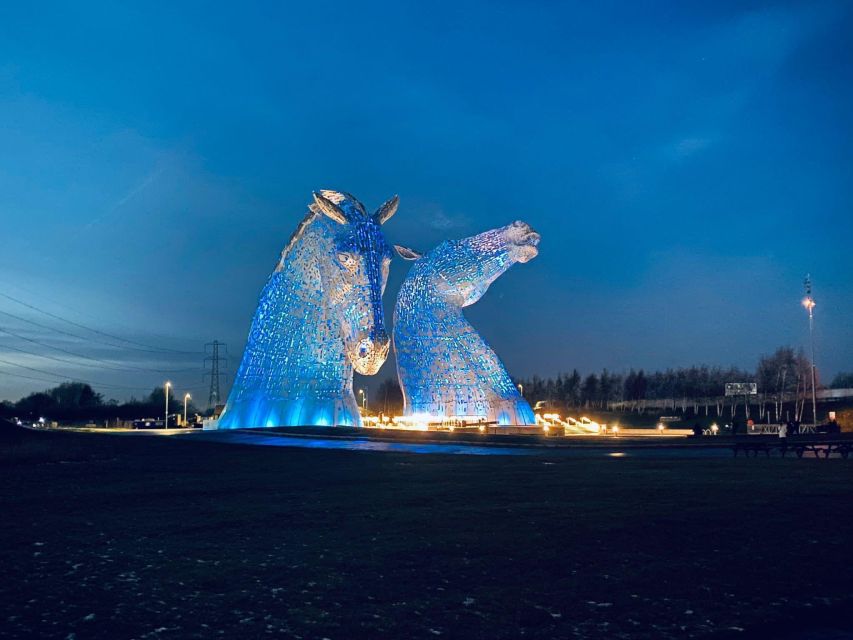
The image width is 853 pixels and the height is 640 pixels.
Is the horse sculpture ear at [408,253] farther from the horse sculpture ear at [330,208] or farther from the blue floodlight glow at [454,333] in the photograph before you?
the horse sculpture ear at [330,208]

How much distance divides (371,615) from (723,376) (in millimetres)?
135160

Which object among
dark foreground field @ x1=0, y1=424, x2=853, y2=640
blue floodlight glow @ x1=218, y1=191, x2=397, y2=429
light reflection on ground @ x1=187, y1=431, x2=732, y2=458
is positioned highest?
blue floodlight glow @ x1=218, y1=191, x2=397, y2=429

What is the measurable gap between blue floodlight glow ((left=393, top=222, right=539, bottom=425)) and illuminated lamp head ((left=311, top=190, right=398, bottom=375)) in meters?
7.16

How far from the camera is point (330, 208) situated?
30.6m

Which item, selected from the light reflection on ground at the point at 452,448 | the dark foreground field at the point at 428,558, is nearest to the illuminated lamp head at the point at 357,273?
the light reflection on ground at the point at 452,448

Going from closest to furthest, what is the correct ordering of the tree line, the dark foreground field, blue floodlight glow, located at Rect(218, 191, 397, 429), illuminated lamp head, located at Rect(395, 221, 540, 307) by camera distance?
the dark foreground field
blue floodlight glow, located at Rect(218, 191, 397, 429)
illuminated lamp head, located at Rect(395, 221, 540, 307)
the tree line

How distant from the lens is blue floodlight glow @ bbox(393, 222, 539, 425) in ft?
130

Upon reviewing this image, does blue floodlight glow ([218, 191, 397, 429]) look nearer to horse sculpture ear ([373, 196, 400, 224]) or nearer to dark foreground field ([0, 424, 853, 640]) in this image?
horse sculpture ear ([373, 196, 400, 224])

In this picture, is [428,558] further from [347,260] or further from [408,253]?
[408,253]

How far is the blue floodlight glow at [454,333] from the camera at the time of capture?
130ft

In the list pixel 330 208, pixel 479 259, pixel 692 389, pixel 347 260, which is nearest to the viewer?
pixel 330 208

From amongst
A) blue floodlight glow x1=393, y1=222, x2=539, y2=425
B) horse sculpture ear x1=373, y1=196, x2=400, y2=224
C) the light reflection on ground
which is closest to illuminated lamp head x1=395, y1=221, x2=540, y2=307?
blue floodlight glow x1=393, y1=222, x2=539, y2=425

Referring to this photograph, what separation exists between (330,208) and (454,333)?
1216cm

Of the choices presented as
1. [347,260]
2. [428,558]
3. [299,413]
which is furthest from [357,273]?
[428,558]
